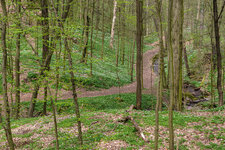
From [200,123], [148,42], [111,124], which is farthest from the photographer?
[148,42]

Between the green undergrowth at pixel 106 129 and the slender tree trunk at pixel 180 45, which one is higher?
the slender tree trunk at pixel 180 45

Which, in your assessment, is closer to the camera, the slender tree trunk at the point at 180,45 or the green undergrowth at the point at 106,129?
the green undergrowth at the point at 106,129

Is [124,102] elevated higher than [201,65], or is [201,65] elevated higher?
[201,65]

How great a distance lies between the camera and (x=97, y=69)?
23.0m

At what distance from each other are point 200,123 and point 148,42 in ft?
133

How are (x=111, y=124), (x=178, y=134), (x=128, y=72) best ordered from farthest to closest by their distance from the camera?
1. (x=128, y=72)
2. (x=111, y=124)
3. (x=178, y=134)

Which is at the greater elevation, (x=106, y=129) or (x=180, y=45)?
(x=180, y=45)

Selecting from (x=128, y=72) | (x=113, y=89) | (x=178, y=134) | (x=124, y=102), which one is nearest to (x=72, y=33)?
(x=178, y=134)

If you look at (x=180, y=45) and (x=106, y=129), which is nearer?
(x=106, y=129)

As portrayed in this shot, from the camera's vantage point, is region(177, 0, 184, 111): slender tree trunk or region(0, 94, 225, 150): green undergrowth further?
region(177, 0, 184, 111): slender tree trunk

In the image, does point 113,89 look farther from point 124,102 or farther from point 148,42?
point 148,42

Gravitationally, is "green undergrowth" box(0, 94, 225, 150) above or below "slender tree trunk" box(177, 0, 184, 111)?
below

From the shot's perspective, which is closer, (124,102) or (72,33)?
(72,33)

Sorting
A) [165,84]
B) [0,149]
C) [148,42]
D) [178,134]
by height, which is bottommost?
[0,149]
